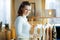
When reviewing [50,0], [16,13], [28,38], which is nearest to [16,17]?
[16,13]

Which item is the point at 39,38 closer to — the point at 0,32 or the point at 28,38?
the point at 28,38

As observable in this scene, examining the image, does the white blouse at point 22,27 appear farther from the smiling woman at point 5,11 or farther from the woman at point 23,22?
the smiling woman at point 5,11

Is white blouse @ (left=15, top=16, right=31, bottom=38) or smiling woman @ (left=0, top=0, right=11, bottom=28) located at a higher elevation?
smiling woman @ (left=0, top=0, right=11, bottom=28)

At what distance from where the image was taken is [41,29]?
5.89 ft

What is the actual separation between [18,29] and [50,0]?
0.54 meters

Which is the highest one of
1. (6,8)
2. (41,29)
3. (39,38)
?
(6,8)

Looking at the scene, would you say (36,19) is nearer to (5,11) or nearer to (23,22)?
(23,22)

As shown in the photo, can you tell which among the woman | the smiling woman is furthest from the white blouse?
the smiling woman

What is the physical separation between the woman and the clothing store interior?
0.04m

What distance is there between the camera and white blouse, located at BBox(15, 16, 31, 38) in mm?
1755

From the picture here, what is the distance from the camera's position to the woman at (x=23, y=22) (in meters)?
→ 1.76

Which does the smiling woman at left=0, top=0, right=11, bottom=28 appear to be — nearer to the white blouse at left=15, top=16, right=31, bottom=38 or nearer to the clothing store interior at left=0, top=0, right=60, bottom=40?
the clothing store interior at left=0, top=0, right=60, bottom=40

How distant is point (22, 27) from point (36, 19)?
0.65 feet

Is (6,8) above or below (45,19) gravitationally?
above
